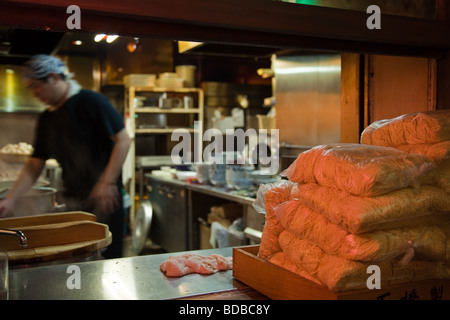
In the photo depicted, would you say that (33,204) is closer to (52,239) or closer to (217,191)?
(52,239)

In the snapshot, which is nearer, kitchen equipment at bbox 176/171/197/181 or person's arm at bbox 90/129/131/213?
person's arm at bbox 90/129/131/213

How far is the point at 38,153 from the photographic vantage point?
333 cm

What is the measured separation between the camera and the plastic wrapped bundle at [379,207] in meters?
1.24

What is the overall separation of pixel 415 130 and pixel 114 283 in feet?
3.72

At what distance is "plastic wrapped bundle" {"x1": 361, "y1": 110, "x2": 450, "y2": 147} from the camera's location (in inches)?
58.5

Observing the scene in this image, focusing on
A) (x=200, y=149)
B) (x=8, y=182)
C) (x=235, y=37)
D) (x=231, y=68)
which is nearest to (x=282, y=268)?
(x=235, y=37)

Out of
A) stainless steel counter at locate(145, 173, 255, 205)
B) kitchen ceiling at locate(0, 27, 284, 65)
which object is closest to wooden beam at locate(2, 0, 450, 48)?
kitchen ceiling at locate(0, 27, 284, 65)

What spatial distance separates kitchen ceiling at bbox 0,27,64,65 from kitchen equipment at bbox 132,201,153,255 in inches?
94.6

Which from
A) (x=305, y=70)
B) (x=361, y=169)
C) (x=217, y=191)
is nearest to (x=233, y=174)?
(x=217, y=191)

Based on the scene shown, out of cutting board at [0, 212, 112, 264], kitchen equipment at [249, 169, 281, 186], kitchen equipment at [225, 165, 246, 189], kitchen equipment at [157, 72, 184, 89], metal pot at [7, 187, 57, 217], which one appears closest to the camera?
cutting board at [0, 212, 112, 264]

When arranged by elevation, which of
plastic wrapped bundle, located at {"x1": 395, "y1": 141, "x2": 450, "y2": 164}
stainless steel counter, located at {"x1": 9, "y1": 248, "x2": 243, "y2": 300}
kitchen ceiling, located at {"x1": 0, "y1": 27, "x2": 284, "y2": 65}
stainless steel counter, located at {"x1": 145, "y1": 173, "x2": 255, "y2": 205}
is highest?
kitchen ceiling, located at {"x1": 0, "y1": 27, "x2": 284, "y2": 65}

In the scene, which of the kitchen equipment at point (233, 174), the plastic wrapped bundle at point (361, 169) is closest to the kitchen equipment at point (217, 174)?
the kitchen equipment at point (233, 174)

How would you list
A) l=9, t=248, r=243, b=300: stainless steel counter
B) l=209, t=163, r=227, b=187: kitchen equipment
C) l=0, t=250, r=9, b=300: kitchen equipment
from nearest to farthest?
l=0, t=250, r=9, b=300: kitchen equipment
l=9, t=248, r=243, b=300: stainless steel counter
l=209, t=163, r=227, b=187: kitchen equipment

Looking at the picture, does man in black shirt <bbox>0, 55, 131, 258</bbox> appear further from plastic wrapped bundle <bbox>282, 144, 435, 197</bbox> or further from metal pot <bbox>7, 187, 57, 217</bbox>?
plastic wrapped bundle <bbox>282, 144, 435, 197</bbox>
